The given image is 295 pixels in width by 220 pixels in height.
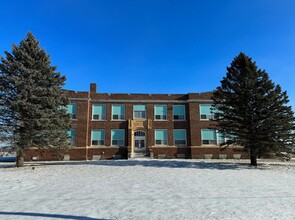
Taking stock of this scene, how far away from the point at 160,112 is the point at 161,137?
308 centimetres

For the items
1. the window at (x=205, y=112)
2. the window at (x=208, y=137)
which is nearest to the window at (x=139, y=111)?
the window at (x=205, y=112)

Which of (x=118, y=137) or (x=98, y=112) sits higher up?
(x=98, y=112)

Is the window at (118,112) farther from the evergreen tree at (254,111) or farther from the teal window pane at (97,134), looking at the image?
the evergreen tree at (254,111)

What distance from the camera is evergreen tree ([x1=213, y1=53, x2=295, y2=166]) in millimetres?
15359

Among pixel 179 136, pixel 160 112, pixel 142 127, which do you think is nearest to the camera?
pixel 142 127

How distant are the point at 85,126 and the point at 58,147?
29.2 feet

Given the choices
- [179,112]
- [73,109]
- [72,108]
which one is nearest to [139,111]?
[179,112]

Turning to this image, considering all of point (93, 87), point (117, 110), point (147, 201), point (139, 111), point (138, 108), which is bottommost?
point (147, 201)

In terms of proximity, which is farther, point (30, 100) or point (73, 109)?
point (73, 109)

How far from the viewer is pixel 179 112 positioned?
26.9 m

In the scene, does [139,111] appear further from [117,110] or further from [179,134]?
[179,134]

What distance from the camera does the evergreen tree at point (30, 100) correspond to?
15.2 metres

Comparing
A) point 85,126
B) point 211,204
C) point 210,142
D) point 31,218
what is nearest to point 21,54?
point 85,126

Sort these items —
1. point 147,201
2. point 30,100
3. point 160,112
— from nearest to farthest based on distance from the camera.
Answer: point 147,201
point 30,100
point 160,112
